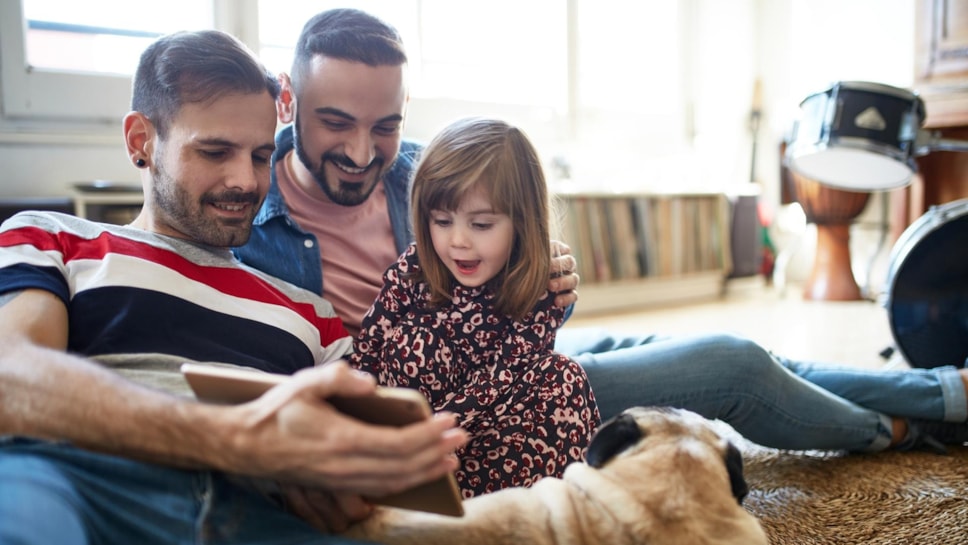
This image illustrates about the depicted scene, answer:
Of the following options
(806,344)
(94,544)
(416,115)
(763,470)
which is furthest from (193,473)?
(416,115)

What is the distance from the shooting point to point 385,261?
150 centimetres

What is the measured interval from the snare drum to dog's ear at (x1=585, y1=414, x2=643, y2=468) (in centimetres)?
176

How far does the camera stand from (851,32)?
175 inches

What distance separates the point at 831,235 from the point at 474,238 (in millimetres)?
3458

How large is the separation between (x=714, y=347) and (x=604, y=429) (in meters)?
0.61

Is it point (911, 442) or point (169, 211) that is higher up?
point (169, 211)

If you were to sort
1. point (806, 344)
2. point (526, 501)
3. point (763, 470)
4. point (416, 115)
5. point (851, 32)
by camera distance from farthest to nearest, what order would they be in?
point (851, 32) < point (416, 115) < point (806, 344) < point (763, 470) < point (526, 501)

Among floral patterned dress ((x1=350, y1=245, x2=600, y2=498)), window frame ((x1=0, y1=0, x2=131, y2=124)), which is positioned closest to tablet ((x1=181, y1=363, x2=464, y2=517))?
floral patterned dress ((x1=350, y1=245, x2=600, y2=498))

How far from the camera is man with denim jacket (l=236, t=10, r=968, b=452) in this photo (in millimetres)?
1343

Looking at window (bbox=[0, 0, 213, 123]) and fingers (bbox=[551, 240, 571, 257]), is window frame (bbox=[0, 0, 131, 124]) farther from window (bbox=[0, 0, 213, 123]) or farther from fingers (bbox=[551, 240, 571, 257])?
fingers (bbox=[551, 240, 571, 257])

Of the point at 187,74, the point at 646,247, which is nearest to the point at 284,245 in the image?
the point at 187,74

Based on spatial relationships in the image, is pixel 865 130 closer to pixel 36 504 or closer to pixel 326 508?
pixel 326 508

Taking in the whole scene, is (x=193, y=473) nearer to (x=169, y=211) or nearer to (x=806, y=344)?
(x=169, y=211)

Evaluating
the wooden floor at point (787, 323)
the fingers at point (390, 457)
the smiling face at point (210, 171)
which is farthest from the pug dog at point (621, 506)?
the wooden floor at point (787, 323)
